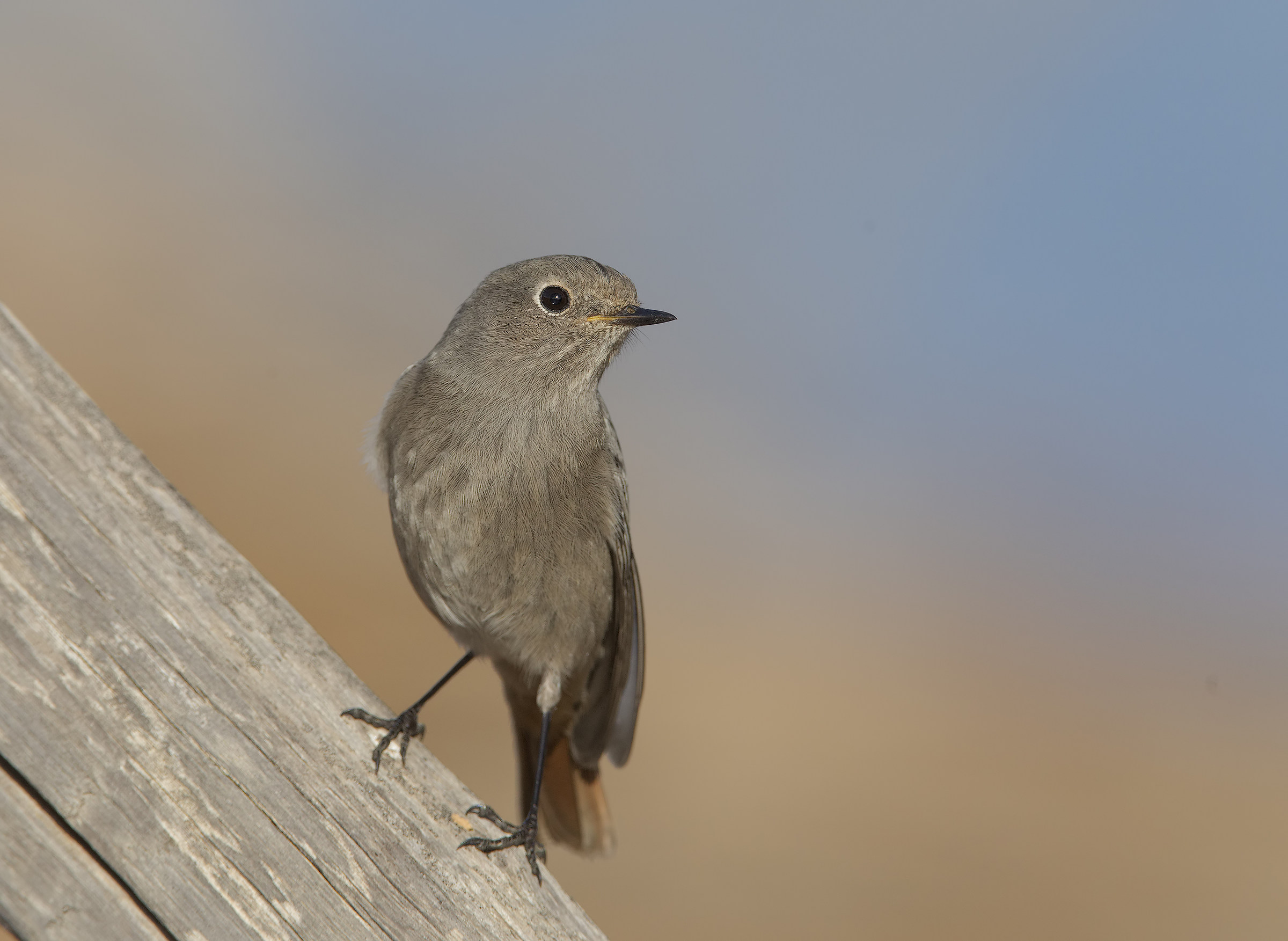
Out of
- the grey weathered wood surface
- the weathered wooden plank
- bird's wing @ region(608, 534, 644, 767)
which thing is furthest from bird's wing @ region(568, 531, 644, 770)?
the weathered wooden plank

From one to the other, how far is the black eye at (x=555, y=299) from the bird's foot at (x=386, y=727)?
2251 millimetres

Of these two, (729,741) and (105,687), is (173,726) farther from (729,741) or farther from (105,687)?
(729,741)

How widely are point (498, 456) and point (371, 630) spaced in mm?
6638

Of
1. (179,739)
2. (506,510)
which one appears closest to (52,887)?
(179,739)

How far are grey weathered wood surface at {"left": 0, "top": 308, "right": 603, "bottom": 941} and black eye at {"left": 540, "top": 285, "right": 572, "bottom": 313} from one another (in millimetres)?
2337

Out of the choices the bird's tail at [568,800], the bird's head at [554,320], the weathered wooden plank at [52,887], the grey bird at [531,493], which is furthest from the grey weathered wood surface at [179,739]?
the bird's tail at [568,800]

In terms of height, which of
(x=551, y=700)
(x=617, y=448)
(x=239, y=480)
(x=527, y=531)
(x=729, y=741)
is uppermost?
(x=617, y=448)

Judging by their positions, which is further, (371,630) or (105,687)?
(371,630)

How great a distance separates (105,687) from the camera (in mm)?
2230

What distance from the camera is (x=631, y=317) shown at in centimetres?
470

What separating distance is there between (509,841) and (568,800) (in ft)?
7.53

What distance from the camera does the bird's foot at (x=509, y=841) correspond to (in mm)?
2650

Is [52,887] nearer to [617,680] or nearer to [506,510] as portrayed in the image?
[506,510]

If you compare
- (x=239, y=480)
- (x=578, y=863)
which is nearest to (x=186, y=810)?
(x=578, y=863)
